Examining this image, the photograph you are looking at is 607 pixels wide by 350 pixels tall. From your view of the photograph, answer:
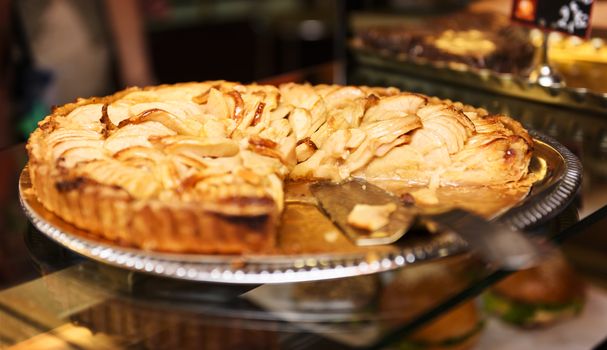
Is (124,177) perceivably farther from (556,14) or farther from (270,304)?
(556,14)

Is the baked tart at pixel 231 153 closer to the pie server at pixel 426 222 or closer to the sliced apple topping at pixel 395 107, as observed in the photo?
the sliced apple topping at pixel 395 107

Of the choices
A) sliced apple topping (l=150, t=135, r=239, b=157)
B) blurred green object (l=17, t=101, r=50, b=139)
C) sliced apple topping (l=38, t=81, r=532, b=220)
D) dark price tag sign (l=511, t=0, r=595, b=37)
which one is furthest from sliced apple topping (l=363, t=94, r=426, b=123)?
blurred green object (l=17, t=101, r=50, b=139)

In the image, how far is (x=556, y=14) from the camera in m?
2.47

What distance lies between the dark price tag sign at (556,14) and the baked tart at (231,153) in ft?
1.69

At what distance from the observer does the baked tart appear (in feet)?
4.84

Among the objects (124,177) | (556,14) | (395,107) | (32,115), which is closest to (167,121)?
(124,177)

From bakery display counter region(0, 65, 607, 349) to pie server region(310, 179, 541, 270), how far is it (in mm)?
75

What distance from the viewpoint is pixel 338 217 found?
1.63 metres

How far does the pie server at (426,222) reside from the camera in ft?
4.41

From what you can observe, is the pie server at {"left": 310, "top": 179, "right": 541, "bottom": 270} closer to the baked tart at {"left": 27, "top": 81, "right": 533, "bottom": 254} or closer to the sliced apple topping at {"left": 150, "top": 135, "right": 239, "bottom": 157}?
the baked tart at {"left": 27, "top": 81, "right": 533, "bottom": 254}

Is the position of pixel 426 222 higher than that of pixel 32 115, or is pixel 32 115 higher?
pixel 426 222

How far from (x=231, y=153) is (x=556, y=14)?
1.32 meters

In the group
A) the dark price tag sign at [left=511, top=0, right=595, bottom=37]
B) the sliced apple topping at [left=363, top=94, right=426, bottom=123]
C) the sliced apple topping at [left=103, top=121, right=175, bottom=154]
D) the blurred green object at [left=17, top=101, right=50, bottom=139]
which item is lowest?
the blurred green object at [left=17, top=101, right=50, bottom=139]

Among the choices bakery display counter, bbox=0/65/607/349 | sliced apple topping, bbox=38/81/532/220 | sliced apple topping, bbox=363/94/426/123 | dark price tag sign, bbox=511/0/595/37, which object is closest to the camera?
bakery display counter, bbox=0/65/607/349
